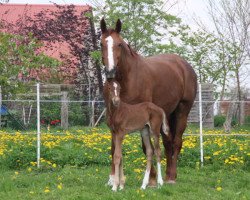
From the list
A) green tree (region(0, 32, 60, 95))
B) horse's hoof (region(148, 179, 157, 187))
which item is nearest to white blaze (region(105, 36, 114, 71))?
horse's hoof (region(148, 179, 157, 187))

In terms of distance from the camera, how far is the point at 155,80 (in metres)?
8.25

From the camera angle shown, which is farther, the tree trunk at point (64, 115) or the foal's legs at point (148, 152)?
the tree trunk at point (64, 115)

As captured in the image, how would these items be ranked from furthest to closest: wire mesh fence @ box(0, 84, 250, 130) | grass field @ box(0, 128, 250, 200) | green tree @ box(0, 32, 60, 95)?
1. wire mesh fence @ box(0, 84, 250, 130)
2. green tree @ box(0, 32, 60, 95)
3. grass field @ box(0, 128, 250, 200)

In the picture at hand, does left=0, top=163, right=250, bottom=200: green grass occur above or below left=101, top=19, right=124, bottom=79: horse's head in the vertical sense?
below

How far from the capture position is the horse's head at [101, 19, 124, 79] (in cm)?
718

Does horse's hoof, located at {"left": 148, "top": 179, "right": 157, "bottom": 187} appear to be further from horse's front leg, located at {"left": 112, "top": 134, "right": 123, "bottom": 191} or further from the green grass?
horse's front leg, located at {"left": 112, "top": 134, "right": 123, "bottom": 191}

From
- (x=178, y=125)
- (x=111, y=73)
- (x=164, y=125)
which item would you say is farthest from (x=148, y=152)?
(x=111, y=73)

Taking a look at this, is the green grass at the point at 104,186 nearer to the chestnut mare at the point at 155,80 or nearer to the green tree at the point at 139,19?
the chestnut mare at the point at 155,80

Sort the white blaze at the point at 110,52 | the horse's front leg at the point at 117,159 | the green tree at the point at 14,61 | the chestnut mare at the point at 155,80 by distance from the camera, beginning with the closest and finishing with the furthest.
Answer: the white blaze at the point at 110,52, the chestnut mare at the point at 155,80, the horse's front leg at the point at 117,159, the green tree at the point at 14,61

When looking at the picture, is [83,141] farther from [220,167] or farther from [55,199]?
[55,199]

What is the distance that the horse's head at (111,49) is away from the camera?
7184mm

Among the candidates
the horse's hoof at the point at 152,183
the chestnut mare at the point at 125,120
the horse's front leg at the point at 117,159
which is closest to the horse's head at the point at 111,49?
the chestnut mare at the point at 125,120

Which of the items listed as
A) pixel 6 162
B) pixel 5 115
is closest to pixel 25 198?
pixel 6 162

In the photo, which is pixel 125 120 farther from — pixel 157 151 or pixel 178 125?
pixel 178 125
